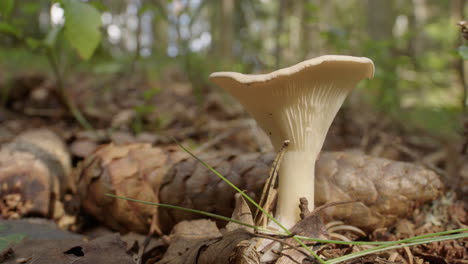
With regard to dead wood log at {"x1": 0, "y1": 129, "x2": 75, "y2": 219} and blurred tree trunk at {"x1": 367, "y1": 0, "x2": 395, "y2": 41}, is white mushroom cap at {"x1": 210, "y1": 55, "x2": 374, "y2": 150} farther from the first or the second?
blurred tree trunk at {"x1": 367, "y1": 0, "x2": 395, "y2": 41}

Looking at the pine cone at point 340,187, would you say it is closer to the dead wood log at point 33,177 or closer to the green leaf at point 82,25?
the dead wood log at point 33,177

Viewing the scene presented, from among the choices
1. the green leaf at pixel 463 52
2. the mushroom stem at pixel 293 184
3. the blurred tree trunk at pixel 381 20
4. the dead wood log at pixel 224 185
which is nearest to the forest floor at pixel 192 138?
the dead wood log at pixel 224 185

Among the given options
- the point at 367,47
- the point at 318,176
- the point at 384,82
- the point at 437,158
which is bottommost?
the point at 437,158

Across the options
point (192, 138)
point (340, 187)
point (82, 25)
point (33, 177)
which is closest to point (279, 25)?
point (192, 138)

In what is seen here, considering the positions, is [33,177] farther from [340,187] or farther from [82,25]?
[340,187]

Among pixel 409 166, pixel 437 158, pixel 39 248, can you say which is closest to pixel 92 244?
pixel 39 248

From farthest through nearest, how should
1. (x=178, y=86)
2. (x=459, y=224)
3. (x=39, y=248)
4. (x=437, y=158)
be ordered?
1. (x=178, y=86)
2. (x=437, y=158)
3. (x=459, y=224)
4. (x=39, y=248)

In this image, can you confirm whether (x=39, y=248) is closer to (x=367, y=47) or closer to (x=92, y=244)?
(x=92, y=244)
